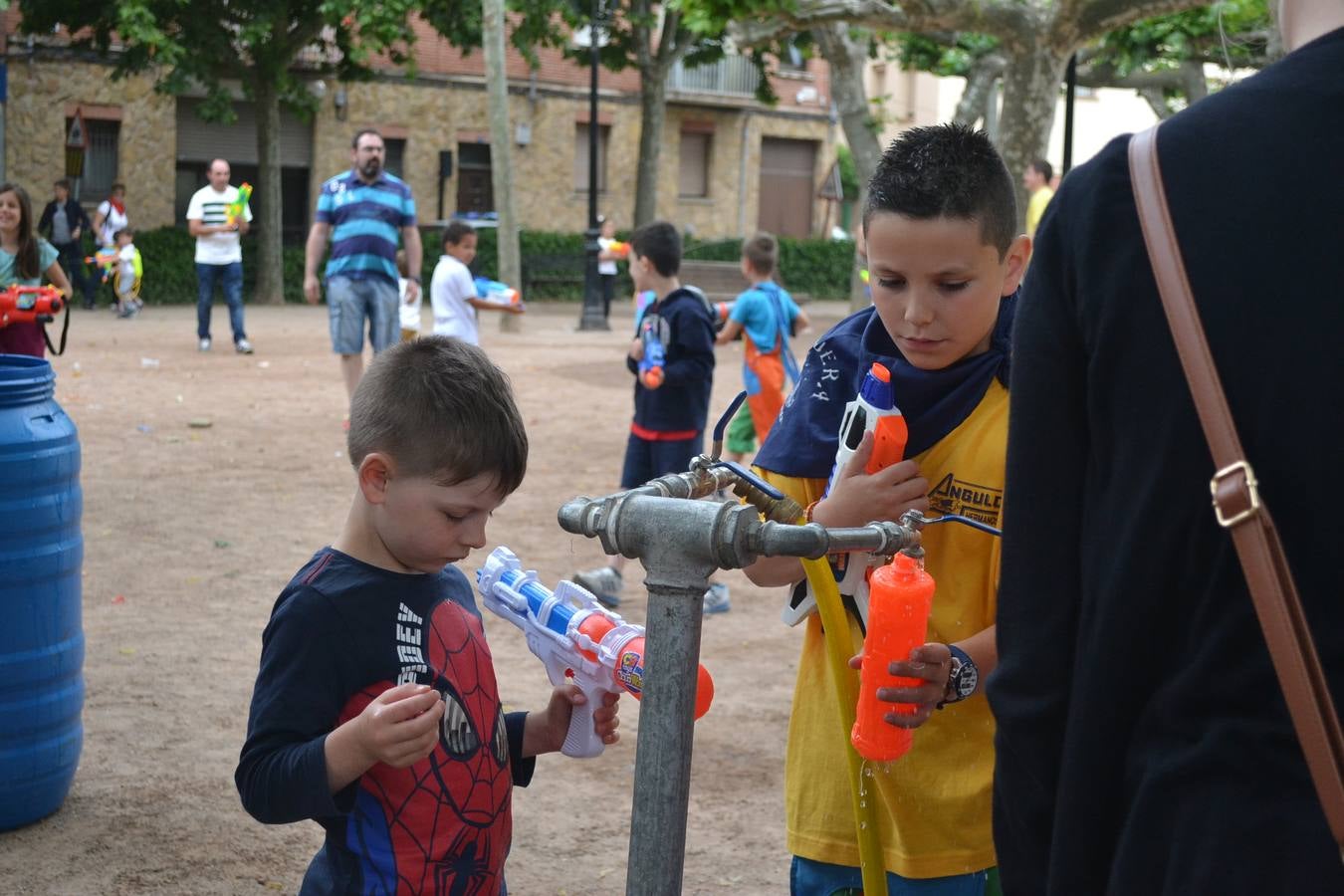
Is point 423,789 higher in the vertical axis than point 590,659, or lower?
lower

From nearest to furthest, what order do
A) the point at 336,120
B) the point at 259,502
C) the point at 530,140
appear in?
the point at 259,502
the point at 336,120
the point at 530,140

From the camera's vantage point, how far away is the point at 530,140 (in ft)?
113

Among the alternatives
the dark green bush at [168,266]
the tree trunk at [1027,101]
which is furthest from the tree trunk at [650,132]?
the tree trunk at [1027,101]

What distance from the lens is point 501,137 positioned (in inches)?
826

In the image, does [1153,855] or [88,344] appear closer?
[1153,855]

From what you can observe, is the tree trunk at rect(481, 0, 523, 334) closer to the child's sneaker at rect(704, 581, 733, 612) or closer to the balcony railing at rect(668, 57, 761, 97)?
the child's sneaker at rect(704, 581, 733, 612)

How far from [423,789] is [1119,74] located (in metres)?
20.7

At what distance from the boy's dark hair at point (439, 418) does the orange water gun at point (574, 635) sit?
17 centimetres

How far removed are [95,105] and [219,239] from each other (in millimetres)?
13915

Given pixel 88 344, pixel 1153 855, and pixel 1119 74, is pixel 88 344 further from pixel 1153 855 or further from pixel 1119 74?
pixel 1153 855

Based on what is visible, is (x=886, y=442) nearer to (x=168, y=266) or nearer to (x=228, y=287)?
(x=228, y=287)

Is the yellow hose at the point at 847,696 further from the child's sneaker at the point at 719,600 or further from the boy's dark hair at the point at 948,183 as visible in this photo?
the child's sneaker at the point at 719,600

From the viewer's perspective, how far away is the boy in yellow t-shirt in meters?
2.34

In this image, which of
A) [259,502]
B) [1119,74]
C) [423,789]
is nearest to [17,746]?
[423,789]
